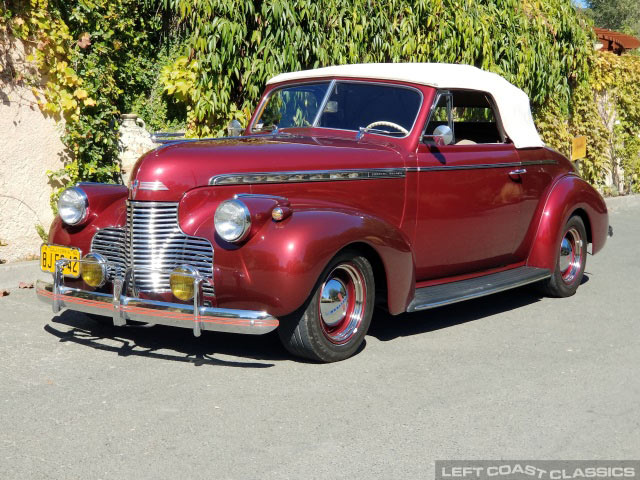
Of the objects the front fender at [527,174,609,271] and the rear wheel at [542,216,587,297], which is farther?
the rear wheel at [542,216,587,297]

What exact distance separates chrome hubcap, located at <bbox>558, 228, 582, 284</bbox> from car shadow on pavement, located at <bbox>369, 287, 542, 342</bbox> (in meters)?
0.32

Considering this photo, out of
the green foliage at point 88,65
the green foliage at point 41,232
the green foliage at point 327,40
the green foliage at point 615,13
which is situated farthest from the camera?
the green foliage at point 615,13

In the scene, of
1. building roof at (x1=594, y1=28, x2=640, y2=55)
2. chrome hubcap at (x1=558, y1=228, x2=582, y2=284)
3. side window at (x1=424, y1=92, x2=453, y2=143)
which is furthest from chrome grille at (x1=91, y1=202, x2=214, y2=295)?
building roof at (x1=594, y1=28, x2=640, y2=55)

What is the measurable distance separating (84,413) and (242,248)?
1.21 meters

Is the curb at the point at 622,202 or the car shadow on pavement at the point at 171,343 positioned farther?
the curb at the point at 622,202

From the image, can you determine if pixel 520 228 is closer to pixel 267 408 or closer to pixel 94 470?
pixel 267 408

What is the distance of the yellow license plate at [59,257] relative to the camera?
525cm

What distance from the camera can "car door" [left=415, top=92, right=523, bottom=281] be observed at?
19.6ft

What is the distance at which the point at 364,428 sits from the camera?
402 centimetres

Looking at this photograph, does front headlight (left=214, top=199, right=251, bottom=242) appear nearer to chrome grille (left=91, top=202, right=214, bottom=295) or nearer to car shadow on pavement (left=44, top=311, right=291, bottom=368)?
chrome grille (left=91, top=202, right=214, bottom=295)

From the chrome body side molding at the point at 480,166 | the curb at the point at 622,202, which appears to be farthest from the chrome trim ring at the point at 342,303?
the curb at the point at 622,202

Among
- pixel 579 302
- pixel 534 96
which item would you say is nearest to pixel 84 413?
pixel 579 302

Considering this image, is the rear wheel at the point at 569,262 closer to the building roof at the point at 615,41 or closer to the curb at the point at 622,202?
the curb at the point at 622,202

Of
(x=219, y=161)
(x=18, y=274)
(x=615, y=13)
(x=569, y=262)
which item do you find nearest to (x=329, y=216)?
(x=219, y=161)
